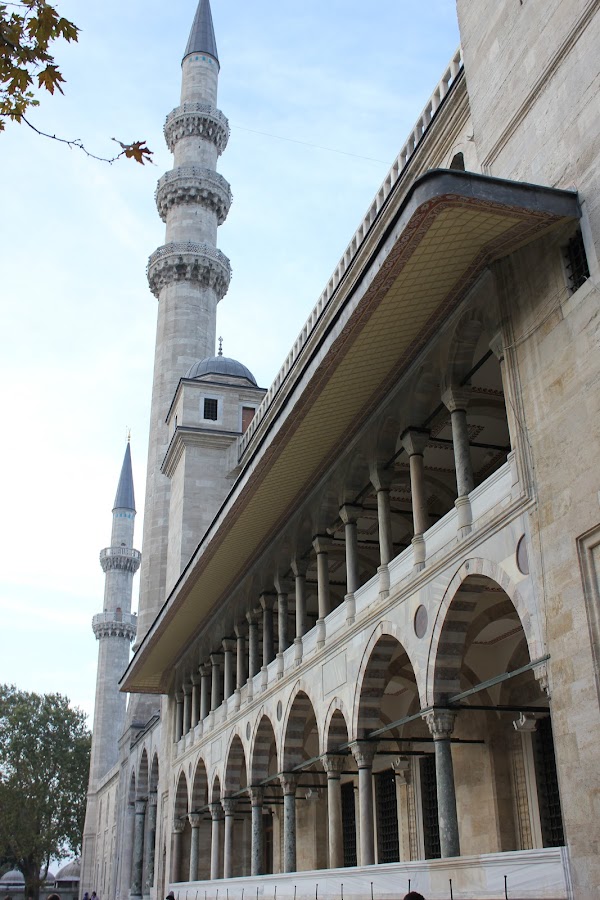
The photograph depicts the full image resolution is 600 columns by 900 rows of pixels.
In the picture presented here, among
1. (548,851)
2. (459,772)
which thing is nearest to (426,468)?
(459,772)

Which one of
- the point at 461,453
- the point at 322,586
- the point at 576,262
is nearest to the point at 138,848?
the point at 322,586

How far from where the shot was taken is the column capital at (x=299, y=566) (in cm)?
1809

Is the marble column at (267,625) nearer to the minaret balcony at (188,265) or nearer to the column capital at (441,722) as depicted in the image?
the column capital at (441,722)

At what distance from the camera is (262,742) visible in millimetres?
19031

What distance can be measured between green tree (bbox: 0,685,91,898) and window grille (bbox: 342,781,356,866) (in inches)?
1495

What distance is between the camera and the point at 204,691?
80.3ft

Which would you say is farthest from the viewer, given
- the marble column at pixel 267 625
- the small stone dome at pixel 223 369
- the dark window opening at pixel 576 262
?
the small stone dome at pixel 223 369

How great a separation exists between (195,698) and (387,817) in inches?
328

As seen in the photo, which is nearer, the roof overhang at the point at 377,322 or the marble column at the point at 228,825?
the roof overhang at the point at 377,322

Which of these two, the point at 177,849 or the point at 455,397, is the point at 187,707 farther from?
the point at 455,397

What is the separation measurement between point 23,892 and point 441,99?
57.2 m

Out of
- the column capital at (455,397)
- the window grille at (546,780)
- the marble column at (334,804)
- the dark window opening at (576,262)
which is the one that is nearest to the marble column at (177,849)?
the marble column at (334,804)

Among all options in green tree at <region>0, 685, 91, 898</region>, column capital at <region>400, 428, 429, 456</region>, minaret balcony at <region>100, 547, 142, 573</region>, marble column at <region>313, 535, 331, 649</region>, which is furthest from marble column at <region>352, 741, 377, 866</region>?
minaret balcony at <region>100, 547, 142, 573</region>

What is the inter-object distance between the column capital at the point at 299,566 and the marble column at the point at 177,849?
11044 millimetres
